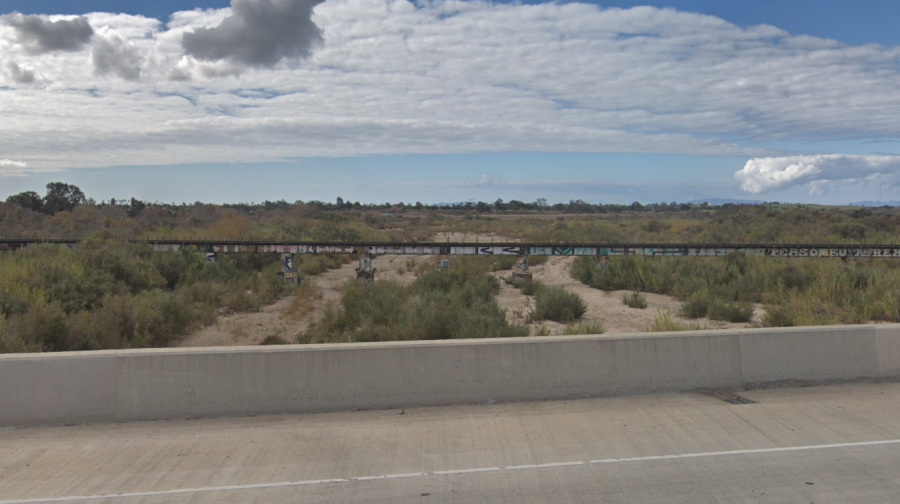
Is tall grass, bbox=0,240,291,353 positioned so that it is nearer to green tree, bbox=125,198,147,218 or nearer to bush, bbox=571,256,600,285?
bush, bbox=571,256,600,285

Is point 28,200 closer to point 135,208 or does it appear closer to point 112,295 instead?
point 135,208

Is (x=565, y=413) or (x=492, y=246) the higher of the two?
(x=492, y=246)

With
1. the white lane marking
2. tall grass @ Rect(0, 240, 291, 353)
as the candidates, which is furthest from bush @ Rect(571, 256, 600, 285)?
the white lane marking

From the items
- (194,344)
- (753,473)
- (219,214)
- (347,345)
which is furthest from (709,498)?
(219,214)

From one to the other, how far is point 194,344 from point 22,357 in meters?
6.49

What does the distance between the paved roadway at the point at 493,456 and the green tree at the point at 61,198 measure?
49.7 m

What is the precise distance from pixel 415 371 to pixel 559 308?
358 inches

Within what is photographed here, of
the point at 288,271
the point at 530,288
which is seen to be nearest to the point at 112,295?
the point at 288,271

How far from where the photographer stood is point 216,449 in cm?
738

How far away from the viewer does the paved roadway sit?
6266 millimetres

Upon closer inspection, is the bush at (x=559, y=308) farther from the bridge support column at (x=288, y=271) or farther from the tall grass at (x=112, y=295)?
the bridge support column at (x=288, y=271)

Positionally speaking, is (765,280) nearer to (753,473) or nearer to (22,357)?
(753,473)

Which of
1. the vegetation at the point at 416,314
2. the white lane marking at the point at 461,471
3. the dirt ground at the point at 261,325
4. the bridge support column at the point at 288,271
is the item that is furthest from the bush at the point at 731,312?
→ the bridge support column at the point at 288,271

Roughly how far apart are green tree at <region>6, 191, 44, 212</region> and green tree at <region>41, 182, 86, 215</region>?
433 mm
